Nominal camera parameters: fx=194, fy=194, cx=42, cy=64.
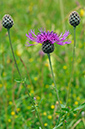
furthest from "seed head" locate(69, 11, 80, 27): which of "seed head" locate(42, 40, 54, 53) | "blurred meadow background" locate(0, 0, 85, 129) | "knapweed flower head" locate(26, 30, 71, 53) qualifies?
"blurred meadow background" locate(0, 0, 85, 129)

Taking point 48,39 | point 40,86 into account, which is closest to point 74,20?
point 48,39

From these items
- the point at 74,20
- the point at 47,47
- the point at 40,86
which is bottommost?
the point at 40,86

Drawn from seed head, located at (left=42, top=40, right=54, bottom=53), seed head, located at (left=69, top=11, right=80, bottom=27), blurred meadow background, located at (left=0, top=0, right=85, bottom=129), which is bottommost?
blurred meadow background, located at (left=0, top=0, right=85, bottom=129)

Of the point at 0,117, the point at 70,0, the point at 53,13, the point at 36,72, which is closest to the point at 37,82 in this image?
the point at 36,72

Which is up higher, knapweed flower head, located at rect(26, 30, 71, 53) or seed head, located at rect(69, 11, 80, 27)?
seed head, located at rect(69, 11, 80, 27)

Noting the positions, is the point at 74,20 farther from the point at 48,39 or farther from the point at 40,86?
the point at 40,86

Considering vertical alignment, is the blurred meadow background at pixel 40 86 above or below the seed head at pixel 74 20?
below

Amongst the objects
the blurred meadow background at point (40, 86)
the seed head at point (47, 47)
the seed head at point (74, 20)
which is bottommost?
the blurred meadow background at point (40, 86)

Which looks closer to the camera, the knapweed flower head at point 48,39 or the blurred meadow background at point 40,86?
the knapweed flower head at point 48,39

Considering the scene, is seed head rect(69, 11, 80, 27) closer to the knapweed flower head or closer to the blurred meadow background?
the knapweed flower head

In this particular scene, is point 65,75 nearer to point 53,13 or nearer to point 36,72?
point 36,72

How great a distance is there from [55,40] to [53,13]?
3.63 meters

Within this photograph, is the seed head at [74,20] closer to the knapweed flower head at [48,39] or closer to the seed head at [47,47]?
the knapweed flower head at [48,39]

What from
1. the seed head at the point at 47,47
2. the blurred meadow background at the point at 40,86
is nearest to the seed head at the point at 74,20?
the seed head at the point at 47,47
